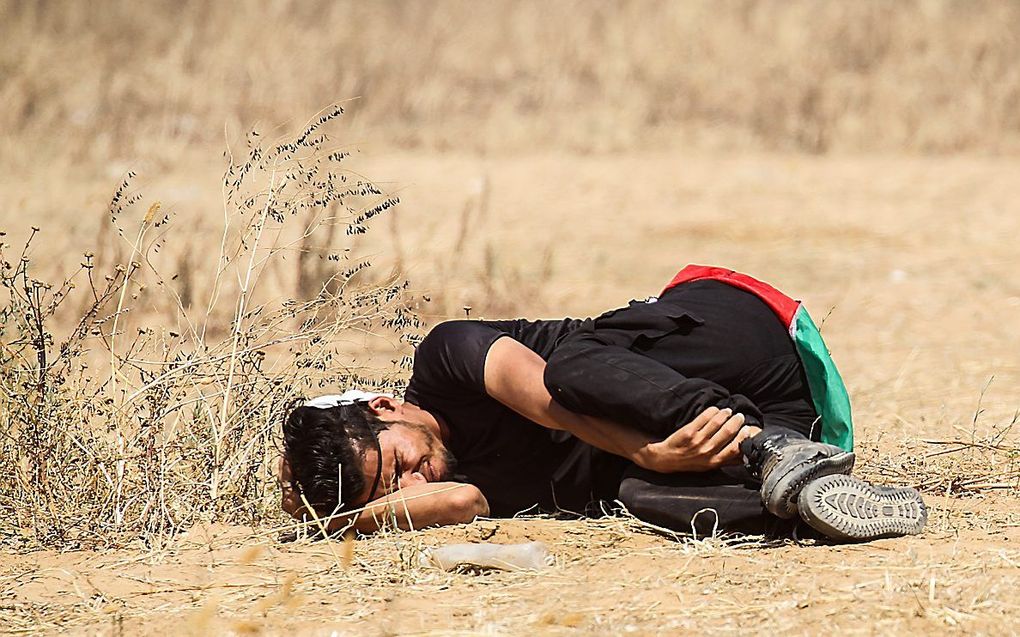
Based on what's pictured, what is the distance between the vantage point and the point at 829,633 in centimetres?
230

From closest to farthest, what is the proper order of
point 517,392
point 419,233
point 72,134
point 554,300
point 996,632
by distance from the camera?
point 996,632
point 517,392
point 554,300
point 419,233
point 72,134

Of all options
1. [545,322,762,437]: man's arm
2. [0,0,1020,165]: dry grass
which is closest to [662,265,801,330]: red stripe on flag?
[545,322,762,437]: man's arm

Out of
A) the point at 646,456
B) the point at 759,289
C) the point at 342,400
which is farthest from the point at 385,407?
the point at 759,289

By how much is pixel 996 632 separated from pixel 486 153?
31.0ft

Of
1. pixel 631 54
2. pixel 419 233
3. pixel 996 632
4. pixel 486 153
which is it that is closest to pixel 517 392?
pixel 996 632

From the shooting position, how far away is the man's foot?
2.77 m

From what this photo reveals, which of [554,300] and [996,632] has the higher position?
[554,300]

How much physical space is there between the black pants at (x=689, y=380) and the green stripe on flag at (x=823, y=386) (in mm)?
25

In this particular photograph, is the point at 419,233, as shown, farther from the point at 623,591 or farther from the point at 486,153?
the point at 623,591

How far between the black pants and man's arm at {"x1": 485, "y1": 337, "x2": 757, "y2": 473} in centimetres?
4

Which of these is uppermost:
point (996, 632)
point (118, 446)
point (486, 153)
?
point (486, 153)

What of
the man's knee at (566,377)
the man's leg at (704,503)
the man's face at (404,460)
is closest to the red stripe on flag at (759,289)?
the man's leg at (704,503)

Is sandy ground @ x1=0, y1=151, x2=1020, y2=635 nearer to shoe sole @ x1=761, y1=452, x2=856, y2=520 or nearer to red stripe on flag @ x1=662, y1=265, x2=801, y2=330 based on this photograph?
shoe sole @ x1=761, y1=452, x2=856, y2=520

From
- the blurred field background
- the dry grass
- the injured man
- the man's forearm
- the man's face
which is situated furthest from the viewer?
the dry grass
